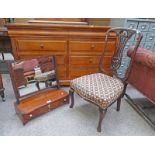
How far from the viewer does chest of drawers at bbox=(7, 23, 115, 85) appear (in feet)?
6.08

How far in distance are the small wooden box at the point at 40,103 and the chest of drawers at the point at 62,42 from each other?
1.41ft

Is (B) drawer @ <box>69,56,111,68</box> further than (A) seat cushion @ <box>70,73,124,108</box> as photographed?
Yes

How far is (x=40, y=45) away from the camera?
1.92 metres

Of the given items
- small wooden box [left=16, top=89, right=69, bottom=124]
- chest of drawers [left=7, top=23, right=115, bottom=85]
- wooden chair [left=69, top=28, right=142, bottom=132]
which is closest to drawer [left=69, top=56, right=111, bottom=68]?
chest of drawers [left=7, top=23, right=115, bottom=85]

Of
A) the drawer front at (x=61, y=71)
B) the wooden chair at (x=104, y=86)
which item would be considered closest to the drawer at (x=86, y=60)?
the drawer front at (x=61, y=71)

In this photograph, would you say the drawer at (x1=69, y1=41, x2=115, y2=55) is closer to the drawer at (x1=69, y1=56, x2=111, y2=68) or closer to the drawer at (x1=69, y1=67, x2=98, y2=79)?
the drawer at (x1=69, y1=56, x2=111, y2=68)

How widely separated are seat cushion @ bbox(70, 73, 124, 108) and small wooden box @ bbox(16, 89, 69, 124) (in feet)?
0.89

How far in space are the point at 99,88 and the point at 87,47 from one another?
695mm

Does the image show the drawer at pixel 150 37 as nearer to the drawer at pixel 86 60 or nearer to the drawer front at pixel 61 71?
the drawer at pixel 86 60

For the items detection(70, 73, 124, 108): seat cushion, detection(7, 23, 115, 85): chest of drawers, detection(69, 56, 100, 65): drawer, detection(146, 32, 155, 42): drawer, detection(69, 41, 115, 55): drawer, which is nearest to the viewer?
detection(70, 73, 124, 108): seat cushion

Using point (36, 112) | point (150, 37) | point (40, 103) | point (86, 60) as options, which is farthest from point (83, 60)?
point (150, 37)

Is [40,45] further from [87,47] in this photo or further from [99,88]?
[99,88]

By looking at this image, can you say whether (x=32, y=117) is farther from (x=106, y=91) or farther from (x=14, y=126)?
(x=106, y=91)
